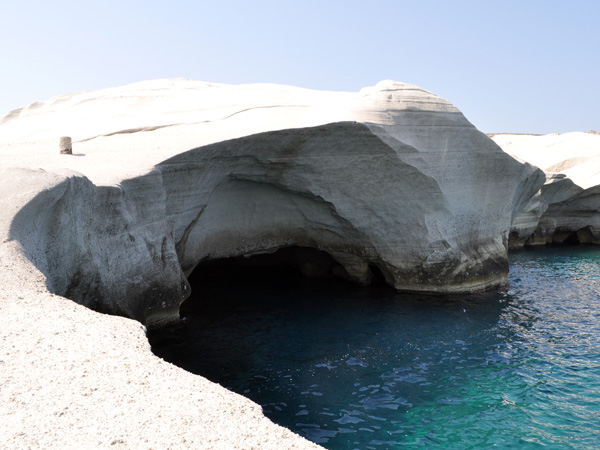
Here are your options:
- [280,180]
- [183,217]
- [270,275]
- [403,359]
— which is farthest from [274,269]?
[403,359]

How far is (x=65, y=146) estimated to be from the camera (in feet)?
48.1

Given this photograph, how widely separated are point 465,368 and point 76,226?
8.89m

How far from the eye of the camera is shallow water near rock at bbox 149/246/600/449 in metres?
10.2

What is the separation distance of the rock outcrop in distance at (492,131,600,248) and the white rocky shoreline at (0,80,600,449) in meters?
8.91

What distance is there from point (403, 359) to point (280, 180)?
6.79 m

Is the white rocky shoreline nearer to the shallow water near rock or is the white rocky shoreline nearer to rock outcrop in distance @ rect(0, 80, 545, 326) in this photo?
rock outcrop in distance @ rect(0, 80, 545, 326)

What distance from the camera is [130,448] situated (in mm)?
4719

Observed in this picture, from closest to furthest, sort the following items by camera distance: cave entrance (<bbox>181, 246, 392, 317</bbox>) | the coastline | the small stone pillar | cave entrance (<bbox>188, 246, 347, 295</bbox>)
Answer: the coastline, the small stone pillar, cave entrance (<bbox>181, 246, 392, 317</bbox>), cave entrance (<bbox>188, 246, 347, 295</bbox>)

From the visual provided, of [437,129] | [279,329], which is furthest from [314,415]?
Answer: [437,129]

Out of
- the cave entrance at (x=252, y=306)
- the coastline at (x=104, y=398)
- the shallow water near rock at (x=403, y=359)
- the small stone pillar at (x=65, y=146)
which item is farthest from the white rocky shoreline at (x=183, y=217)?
the shallow water near rock at (x=403, y=359)

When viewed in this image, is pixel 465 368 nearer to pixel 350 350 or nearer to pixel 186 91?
pixel 350 350

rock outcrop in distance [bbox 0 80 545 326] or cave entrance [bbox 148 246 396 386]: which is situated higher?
rock outcrop in distance [bbox 0 80 545 326]

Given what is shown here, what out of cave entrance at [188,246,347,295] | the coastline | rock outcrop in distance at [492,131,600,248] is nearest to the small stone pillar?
cave entrance at [188,246,347,295]

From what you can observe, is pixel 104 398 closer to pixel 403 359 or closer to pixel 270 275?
pixel 403 359
